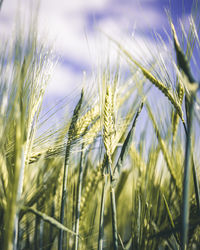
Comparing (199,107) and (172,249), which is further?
(172,249)

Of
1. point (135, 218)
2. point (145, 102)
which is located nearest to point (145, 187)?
point (135, 218)

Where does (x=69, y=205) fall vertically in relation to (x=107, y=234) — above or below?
above

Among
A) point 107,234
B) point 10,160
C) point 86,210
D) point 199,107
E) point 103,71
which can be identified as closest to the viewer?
point 199,107

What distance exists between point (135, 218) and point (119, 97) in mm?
353

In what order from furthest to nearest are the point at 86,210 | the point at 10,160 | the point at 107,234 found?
1. the point at 107,234
2. the point at 86,210
3. the point at 10,160

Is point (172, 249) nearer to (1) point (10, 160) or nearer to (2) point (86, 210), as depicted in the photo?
(2) point (86, 210)

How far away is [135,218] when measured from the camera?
27.2 inches

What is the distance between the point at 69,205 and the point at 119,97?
1.43 feet

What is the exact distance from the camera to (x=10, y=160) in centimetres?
58

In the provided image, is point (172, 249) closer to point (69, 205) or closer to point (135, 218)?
point (135, 218)

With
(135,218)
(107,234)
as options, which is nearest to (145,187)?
(135,218)

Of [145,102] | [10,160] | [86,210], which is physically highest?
[145,102]

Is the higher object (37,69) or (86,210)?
(37,69)

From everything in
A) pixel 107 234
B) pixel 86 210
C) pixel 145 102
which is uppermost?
pixel 145 102
